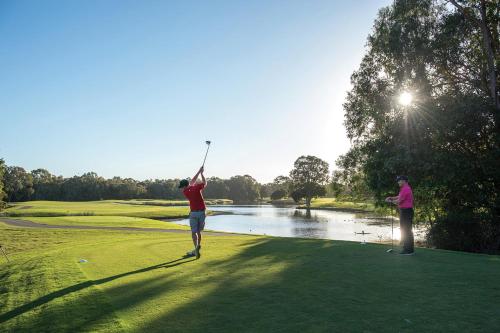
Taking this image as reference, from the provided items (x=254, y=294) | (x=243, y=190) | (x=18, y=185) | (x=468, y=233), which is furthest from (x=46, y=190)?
(x=254, y=294)

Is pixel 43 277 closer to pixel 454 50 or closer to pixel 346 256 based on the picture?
pixel 346 256

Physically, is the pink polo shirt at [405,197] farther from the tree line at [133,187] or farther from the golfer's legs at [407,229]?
the tree line at [133,187]

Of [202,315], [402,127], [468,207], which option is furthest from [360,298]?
[402,127]

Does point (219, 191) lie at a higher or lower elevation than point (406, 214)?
higher

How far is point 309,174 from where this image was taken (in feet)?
408

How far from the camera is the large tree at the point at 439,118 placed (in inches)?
720

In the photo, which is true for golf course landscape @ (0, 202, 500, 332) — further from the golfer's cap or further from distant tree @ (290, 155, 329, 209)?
distant tree @ (290, 155, 329, 209)

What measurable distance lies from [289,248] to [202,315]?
7836mm

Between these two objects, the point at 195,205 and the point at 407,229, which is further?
the point at 195,205

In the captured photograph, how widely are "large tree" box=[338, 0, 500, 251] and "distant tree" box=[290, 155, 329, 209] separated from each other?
310 ft

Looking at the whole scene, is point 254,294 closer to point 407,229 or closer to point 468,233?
A: point 407,229

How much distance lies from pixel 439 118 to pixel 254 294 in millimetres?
17851

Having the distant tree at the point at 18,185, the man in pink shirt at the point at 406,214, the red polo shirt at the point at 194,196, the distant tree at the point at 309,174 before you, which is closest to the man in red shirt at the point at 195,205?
the red polo shirt at the point at 194,196

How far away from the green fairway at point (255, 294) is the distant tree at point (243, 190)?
596 feet
